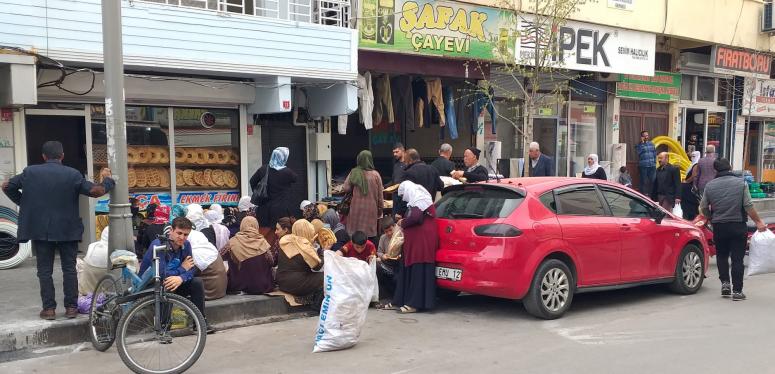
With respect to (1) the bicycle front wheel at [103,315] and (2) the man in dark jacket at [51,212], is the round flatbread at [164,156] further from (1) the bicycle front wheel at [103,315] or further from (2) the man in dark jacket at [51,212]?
(1) the bicycle front wheel at [103,315]

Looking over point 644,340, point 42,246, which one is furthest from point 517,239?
point 42,246

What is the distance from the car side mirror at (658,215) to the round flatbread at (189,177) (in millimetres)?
7425

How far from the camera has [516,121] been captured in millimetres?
16125

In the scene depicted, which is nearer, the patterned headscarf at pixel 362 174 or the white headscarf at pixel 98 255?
the white headscarf at pixel 98 255

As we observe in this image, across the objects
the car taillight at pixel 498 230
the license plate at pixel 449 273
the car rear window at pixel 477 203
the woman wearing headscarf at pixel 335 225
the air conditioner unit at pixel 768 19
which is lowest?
the license plate at pixel 449 273

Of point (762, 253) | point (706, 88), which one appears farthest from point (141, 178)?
point (706, 88)

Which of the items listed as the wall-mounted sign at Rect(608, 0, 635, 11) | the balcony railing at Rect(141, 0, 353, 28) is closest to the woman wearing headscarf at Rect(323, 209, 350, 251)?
the balcony railing at Rect(141, 0, 353, 28)

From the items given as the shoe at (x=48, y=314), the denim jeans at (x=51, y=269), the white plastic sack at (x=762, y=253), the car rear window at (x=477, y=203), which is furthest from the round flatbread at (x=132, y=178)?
the white plastic sack at (x=762, y=253)

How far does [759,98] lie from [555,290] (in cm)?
1788

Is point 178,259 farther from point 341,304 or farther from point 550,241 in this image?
point 550,241

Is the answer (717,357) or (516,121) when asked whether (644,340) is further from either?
(516,121)

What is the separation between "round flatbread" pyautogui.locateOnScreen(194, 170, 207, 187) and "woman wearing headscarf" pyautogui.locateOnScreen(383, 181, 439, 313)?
5.14 m

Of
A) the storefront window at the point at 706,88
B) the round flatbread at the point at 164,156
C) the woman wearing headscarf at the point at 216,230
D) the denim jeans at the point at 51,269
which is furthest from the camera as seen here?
the storefront window at the point at 706,88

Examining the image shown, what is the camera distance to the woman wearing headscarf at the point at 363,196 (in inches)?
359
